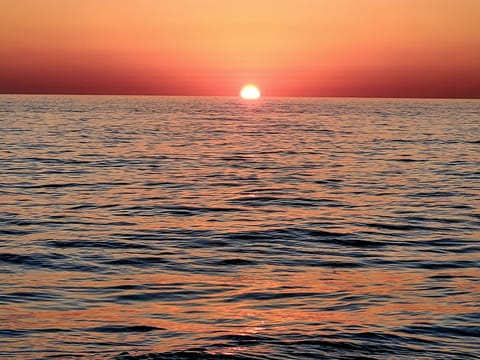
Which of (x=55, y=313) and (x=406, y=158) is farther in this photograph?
(x=406, y=158)

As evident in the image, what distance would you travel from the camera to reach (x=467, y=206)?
28.0 meters

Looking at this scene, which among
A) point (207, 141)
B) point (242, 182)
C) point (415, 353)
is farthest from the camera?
point (207, 141)

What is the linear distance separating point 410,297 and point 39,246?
936 cm

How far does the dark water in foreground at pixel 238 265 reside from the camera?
1207 cm

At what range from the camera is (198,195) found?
1210 inches

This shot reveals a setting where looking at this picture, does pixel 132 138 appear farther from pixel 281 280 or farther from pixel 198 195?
pixel 281 280

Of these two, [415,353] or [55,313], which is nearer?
[415,353]

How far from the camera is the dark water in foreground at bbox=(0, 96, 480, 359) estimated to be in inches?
475

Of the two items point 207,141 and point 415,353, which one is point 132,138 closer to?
point 207,141

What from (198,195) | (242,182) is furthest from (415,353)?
(242,182)

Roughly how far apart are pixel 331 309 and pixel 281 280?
245cm

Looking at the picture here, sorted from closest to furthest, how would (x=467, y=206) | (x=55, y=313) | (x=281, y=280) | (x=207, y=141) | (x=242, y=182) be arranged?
(x=55, y=313), (x=281, y=280), (x=467, y=206), (x=242, y=182), (x=207, y=141)

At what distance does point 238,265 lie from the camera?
1792 cm

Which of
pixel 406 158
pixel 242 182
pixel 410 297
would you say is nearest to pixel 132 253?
pixel 410 297
